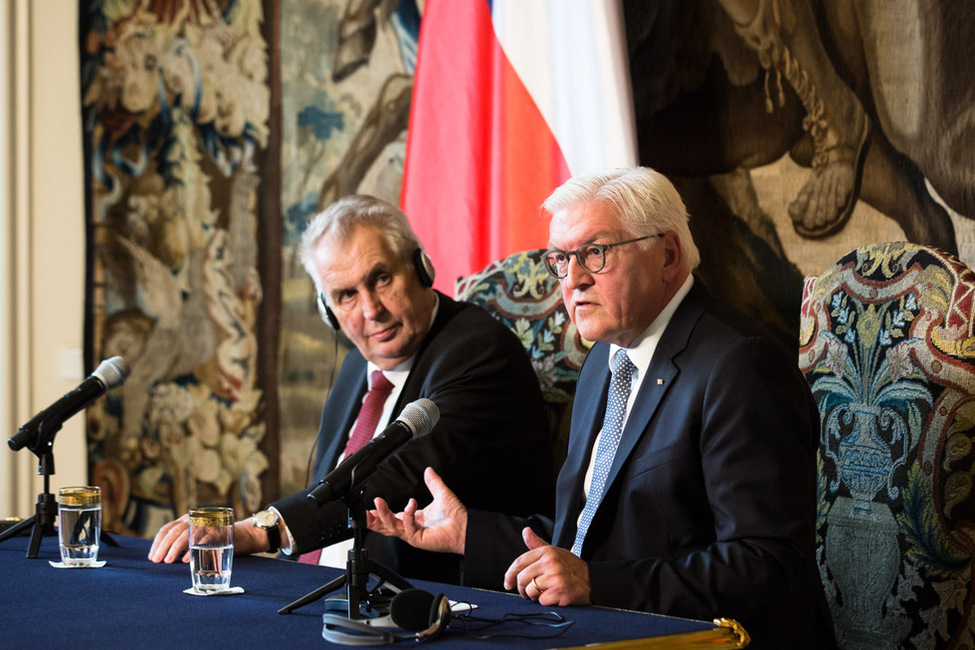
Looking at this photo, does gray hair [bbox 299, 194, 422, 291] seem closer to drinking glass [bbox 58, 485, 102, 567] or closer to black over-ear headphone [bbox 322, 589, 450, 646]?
drinking glass [bbox 58, 485, 102, 567]

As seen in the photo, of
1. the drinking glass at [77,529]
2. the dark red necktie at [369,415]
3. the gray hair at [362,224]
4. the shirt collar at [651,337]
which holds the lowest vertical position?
the drinking glass at [77,529]

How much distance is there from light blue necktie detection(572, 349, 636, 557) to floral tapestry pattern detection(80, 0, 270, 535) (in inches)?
96.9

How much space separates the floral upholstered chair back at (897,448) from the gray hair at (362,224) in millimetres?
1156

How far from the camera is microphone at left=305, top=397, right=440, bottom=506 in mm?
1667

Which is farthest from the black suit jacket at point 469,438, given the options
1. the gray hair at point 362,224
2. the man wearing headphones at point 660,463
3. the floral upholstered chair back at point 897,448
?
the floral upholstered chair back at point 897,448

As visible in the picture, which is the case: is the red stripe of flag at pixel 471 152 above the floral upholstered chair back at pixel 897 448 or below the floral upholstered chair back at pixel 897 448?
above

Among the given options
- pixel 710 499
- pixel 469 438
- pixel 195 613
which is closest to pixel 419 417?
pixel 195 613

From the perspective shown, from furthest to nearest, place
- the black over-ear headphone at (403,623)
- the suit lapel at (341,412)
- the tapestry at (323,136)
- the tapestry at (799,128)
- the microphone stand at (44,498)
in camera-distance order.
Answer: the tapestry at (323,136), the suit lapel at (341,412), the tapestry at (799,128), the microphone stand at (44,498), the black over-ear headphone at (403,623)

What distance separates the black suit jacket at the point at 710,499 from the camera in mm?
1854

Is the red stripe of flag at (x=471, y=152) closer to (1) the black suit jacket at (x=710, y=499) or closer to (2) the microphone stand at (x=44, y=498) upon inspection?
(1) the black suit jacket at (x=710, y=499)

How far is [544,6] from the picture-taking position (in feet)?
10.9

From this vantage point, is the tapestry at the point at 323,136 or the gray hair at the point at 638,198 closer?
the gray hair at the point at 638,198

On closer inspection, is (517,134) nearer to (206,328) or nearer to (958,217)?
(958,217)

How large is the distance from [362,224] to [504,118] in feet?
2.10
